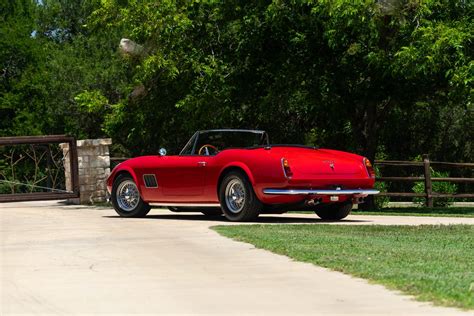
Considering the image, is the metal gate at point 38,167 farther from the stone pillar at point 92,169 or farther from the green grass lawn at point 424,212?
the green grass lawn at point 424,212

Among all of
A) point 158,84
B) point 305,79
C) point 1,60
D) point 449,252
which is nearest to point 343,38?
point 305,79

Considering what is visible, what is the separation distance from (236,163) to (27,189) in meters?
13.6

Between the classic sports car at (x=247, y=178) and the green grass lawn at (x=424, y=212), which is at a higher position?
the classic sports car at (x=247, y=178)

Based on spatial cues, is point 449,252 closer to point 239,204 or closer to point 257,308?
point 257,308

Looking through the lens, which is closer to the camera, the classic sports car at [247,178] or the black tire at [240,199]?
the classic sports car at [247,178]

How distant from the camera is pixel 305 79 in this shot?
23.0m

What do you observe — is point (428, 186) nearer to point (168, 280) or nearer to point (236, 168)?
point (236, 168)

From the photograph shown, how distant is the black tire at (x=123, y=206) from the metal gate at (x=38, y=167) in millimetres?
7199

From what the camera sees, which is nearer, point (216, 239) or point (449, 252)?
point (449, 252)

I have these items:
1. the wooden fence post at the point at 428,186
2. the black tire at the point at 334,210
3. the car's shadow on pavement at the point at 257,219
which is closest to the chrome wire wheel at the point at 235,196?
the car's shadow on pavement at the point at 257,219

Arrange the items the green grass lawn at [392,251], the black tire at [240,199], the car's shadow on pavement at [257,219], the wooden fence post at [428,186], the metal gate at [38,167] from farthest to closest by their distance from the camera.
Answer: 1. the metal gate at [38,167]
2. the wooden fence post at [428,186]
3. the car's shadow on pavement at [257,219]
4. the black tire at [240,199]
5. the green grass lawn at [392,251]

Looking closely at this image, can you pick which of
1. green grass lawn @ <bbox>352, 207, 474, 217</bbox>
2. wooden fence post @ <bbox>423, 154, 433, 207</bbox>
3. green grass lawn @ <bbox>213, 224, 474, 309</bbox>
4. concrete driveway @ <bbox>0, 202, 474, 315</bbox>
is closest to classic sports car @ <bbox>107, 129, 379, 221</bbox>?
green grass lawn @ <bbox>213, 224, 474, 309</bbox>

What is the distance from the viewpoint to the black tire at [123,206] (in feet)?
57.9

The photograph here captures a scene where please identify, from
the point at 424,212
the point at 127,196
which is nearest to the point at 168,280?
the point at 127,196
